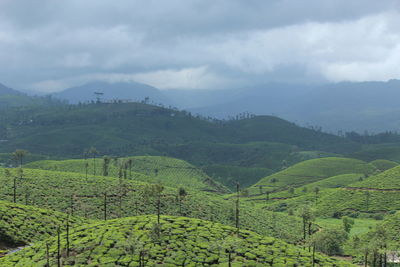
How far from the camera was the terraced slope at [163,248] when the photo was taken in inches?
2418

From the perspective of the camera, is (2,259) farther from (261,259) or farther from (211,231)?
(261,259)

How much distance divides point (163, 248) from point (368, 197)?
139930 millimetres

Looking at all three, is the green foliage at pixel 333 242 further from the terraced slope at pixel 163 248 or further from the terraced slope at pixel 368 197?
the terraced slope at pixel 368 197

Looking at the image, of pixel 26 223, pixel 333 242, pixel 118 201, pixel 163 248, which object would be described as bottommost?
pixel 333 242

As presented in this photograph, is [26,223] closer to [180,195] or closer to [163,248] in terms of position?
[163,248]

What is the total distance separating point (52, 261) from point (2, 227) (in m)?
28.9

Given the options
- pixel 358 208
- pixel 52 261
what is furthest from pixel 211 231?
pixel 358 208

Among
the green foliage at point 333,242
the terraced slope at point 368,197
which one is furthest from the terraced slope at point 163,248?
the terraced slope at point 368,197

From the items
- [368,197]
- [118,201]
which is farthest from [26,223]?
[368,197]

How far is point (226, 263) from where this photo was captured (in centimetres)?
6275

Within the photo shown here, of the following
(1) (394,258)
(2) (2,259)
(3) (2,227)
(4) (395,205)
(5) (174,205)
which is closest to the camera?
(2) (2,259)

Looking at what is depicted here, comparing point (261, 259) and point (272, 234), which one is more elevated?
point (261, 259)

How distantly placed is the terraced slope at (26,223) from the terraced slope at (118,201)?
1840 cm

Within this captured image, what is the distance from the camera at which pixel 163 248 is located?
65.2 m
